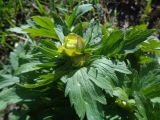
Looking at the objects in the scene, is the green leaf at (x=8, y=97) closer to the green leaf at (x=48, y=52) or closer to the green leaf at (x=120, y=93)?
the green leaf at (x=48, y=52)

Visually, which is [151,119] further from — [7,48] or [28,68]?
[7,48]

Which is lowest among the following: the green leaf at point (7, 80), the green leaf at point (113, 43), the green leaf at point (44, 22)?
the green leaf at point (7, 80)

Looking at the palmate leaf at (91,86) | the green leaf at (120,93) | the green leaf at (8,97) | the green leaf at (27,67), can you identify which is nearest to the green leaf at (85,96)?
the palmate leaf at (91,86)

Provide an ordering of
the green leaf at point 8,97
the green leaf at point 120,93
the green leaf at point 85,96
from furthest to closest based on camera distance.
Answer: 1. the green leaf at point 8,97
2. the green leaf at point 120,93
3. the green leaf at point 85,96

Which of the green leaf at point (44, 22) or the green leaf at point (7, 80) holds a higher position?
the green leaf at point (44, 22)

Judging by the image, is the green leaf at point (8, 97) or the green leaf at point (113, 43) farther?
the green leaf at point (8, 97)

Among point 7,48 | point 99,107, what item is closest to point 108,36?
point 99,107

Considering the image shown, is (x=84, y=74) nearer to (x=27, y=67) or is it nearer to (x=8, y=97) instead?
(x=27, y=67)

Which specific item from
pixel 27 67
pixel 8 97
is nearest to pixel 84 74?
pixel 27 67

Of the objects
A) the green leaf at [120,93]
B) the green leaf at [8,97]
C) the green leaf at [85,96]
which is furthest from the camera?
the green leaf at [8,97]
